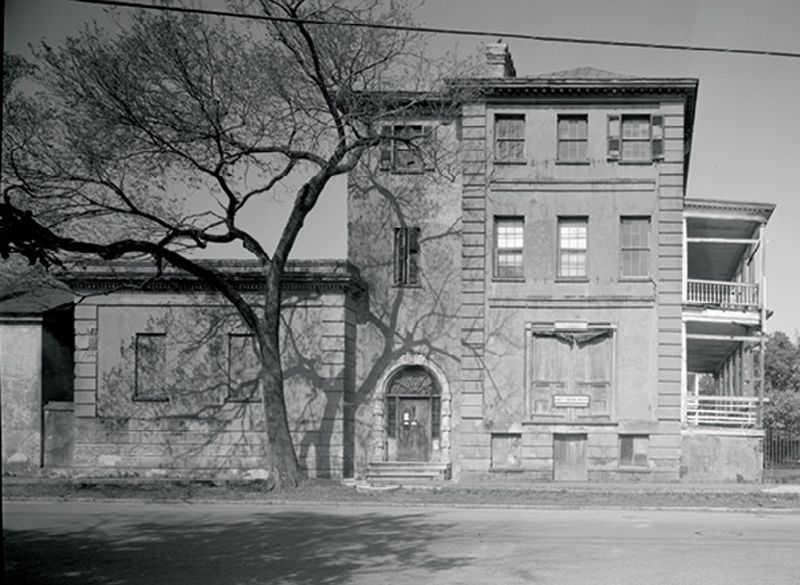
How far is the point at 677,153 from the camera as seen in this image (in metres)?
30.2

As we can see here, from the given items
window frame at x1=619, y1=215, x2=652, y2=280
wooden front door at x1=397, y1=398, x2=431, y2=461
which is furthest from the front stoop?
window frame at x1=619, y1=215, x2=652, y2=280

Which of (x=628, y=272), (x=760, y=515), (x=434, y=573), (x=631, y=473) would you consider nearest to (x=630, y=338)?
(x=628, y=272)

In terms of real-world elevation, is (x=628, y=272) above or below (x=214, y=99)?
below

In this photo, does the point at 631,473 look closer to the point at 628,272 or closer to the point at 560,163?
the point at 628,272

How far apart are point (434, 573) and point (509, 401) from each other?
18342mm

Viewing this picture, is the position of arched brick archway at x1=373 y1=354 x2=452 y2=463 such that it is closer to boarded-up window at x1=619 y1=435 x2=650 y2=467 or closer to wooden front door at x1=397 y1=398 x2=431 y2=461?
wooden front door at x1=397 y1=398 x2=431 y2=461

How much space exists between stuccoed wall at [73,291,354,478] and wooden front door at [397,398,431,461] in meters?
1.76

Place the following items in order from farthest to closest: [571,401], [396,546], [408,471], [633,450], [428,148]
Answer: [428,148] → [408,471] → [571,401] → [633,450] → [396,546]

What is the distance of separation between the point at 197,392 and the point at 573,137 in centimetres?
1398

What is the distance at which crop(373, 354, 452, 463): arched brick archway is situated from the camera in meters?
31.1

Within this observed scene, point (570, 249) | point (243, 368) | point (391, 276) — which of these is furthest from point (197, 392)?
point (570, 249)

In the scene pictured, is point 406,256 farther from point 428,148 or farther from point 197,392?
point 197,392

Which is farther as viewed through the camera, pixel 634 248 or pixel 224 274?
pixel 634 248

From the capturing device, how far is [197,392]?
3016 centimetres
